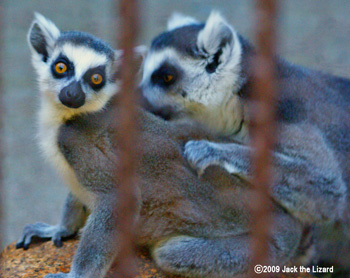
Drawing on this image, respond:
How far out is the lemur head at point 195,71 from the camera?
266cm

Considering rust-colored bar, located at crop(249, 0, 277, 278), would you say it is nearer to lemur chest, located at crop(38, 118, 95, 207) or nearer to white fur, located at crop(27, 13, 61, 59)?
lemur chest, located at crop(38, 118, 95, 207)

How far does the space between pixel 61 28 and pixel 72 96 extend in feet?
8.94

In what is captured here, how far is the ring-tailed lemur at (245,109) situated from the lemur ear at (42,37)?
694 millimetres

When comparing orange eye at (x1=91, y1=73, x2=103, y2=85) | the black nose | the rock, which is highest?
orange eye at (x1=91, y1=73, x2=103, y2=85)

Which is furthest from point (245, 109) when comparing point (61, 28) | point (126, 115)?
point (61, 28)

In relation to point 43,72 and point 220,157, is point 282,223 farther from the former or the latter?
point 43,72

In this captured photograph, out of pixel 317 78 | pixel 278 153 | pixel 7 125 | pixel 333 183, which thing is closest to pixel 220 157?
pixel 278 153

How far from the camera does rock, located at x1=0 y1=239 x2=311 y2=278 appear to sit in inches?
82.0

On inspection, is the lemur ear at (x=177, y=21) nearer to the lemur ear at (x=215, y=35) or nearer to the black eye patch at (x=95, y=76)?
the lemur ear at (x=215, y=35)

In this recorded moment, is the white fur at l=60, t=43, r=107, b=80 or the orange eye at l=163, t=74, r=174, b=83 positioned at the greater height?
the white fur at l=60, t=43, r=107, b=80

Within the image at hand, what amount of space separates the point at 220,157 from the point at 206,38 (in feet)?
2.40

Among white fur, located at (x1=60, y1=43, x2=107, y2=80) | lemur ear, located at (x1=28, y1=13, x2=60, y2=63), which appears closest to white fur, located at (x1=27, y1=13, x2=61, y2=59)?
lemur ear, located at (x1=28, y1=13, x2=60, y2=63)

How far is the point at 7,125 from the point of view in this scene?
214 inches

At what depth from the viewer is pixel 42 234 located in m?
2.46
